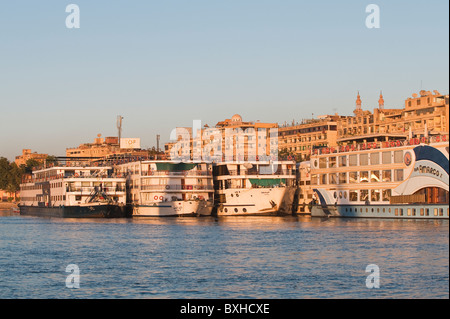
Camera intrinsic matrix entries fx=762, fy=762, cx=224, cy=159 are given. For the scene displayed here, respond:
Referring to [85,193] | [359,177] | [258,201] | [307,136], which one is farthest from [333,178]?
[307,136]

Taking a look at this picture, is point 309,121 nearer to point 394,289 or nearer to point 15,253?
point 15,253

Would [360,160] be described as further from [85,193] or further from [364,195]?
[85,193]

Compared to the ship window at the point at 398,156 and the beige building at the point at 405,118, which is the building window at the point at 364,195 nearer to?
the ship window at the point at 398,156

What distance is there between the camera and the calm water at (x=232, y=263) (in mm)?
38562

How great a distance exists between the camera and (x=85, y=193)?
4909 inches

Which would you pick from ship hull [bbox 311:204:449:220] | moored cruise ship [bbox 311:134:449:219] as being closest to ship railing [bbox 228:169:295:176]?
moored cruise ship [bbox 311:134:449:219]

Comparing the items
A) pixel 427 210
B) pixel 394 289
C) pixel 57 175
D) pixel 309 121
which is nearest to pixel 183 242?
pixel 394 289

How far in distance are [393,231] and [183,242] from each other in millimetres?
20926

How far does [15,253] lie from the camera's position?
58562 mm

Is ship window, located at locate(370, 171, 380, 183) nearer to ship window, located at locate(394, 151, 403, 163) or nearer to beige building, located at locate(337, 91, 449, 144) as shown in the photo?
ship window, located at locate(394, 151, 403, 163)

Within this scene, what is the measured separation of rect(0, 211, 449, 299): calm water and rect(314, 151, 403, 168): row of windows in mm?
22325

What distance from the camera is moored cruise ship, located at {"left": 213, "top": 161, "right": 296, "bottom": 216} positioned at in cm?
11944

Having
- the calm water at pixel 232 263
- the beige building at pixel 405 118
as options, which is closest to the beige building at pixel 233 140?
the beige building at pixel 405 118

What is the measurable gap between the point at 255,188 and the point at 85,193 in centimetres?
2799
